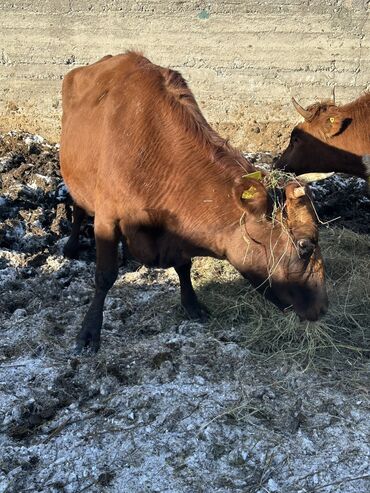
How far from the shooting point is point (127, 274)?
204 inches

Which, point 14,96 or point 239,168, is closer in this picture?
point 239,168

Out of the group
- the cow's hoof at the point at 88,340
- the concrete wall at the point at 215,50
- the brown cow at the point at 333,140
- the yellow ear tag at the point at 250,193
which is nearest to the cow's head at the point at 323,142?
the brown cow at the point at 333,140

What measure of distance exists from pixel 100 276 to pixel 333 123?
266 centimetres

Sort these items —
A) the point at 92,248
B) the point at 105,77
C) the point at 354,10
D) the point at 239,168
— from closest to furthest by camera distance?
the point at 239,168, the point at 105,77, the point at 92,248, the point at 354,10

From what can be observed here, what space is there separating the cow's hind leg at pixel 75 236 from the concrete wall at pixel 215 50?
8.47ft

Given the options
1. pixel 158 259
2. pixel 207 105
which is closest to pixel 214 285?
pixel 158 259

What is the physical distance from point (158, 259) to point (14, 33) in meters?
4.83

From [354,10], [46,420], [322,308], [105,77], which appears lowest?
[46,420]

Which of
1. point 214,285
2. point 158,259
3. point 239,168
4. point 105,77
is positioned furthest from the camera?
point 214,285

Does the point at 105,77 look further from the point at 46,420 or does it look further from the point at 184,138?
the point at 46,420

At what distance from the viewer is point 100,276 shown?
4.25m

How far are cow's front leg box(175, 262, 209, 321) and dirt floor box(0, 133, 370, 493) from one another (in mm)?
88

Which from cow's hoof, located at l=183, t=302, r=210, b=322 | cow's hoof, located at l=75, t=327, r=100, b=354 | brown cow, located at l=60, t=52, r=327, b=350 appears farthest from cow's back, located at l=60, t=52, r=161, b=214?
cow's hoof, located at l=183, t=302, r=210, b=322

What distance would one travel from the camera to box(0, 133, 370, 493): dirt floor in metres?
3.12
